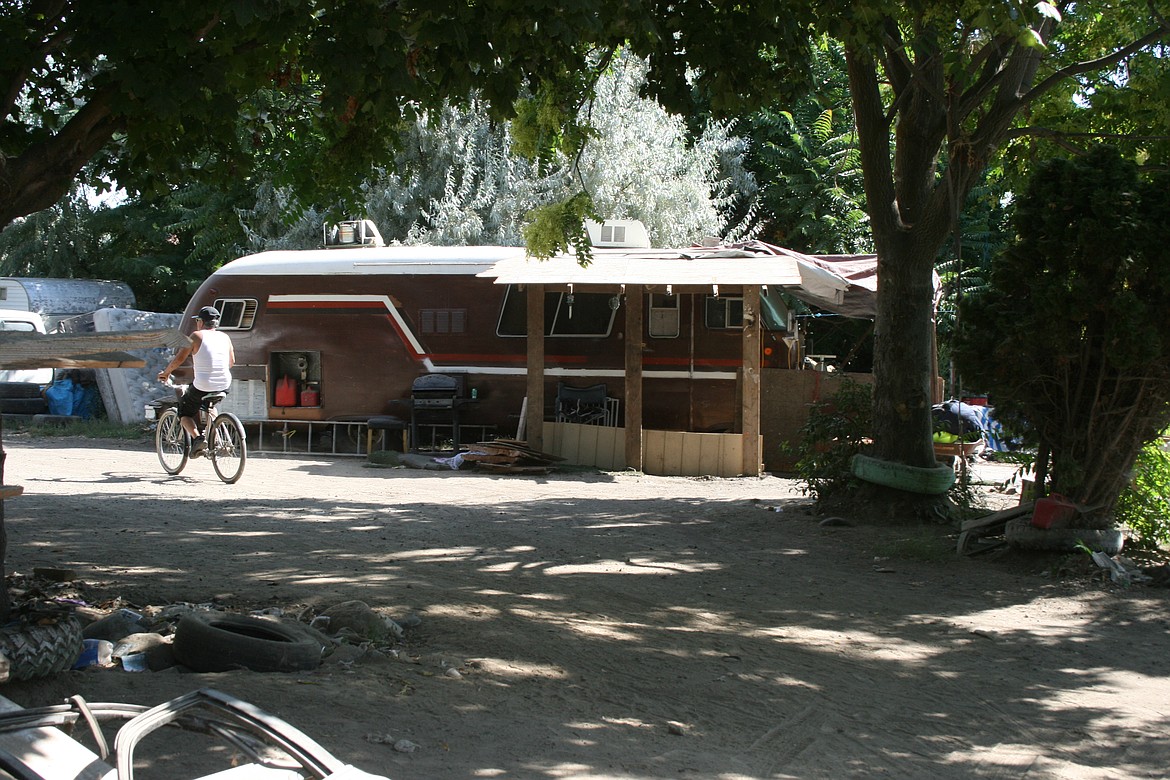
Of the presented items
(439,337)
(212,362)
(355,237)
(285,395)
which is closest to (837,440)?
(439,337)

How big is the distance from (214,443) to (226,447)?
0.51 ft

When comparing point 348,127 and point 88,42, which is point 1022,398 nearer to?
point 348,127

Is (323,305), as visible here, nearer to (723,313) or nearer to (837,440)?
(723,313)

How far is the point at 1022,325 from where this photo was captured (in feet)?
26.3

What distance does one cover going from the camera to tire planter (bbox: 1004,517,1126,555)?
8195mm

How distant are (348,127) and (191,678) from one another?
14.5ft

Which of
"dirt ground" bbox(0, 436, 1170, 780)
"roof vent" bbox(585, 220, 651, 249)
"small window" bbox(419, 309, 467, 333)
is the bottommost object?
"dirt ground" bbox(0, 436, 1170, 780)

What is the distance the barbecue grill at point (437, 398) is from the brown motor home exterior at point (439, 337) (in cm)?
23

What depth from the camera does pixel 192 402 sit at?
12703mm

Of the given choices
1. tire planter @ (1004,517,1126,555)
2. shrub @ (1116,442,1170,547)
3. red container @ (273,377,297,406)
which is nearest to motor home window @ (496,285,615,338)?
red container @ (273,377,297,406)

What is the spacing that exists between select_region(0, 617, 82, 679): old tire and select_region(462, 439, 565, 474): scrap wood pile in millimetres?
9707

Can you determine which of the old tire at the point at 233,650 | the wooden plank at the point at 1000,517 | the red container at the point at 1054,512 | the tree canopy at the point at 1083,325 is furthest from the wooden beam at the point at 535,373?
the old tire at the point at 233,650

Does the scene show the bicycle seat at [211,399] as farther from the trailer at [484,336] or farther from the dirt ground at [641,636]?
the trailer at [484,336]

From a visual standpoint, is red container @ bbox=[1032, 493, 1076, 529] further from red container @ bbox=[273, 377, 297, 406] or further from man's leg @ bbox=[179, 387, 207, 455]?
red container @ bbox=[273, 377, 297, 406]
